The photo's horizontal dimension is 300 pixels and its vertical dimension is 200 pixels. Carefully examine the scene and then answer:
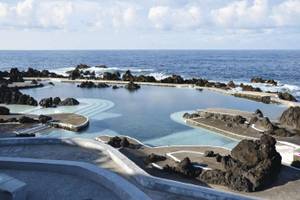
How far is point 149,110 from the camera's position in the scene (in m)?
34.6

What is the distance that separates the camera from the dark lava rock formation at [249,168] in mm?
15727

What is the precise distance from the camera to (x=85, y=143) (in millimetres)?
16828

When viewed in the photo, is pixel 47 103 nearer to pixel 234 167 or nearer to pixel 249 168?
pixel 234 167

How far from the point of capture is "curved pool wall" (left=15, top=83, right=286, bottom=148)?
2591cm

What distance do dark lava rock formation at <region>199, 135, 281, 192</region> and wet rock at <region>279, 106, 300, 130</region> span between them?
11.8 metres

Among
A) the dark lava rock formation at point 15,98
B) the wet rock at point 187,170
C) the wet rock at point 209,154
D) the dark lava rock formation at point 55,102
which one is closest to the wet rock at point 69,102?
the dark lava rock formation at point 55,102

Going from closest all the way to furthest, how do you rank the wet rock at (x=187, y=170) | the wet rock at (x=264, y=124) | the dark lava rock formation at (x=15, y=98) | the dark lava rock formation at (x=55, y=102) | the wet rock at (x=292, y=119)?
the wet rock at (x=187, y=170) < the wet rock at (x=264, y=124) < the wet rock at (x=292, y=119) < the dark lava rock formation at (x=55, y=102) < the dark lava rock formation at (x=15, y=98)

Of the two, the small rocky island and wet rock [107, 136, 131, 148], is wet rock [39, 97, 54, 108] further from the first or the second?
the small rocky island

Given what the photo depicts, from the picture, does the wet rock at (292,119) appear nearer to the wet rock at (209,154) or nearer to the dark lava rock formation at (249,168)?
the wet rock at (209,154)

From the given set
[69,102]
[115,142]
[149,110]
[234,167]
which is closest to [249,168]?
[234,167]

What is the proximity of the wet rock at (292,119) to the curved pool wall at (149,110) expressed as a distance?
3.40m

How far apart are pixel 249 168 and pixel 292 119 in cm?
1310

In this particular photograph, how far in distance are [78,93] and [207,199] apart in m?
37.1

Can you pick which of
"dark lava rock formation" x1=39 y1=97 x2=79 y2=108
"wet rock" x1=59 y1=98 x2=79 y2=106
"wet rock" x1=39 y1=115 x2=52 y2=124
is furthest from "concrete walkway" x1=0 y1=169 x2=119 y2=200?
"wet rock" x1=59 y1=98 x2=79 y2=106
